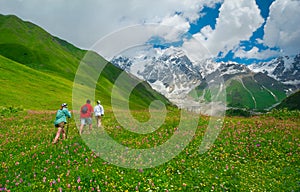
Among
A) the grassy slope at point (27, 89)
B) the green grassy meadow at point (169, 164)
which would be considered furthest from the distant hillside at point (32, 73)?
the green grassy meadow at point (169, 164)

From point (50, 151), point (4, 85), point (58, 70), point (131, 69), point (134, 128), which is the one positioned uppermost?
point (58, 70)

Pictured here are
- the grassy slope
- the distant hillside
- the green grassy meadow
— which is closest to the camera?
the green grassy meadow

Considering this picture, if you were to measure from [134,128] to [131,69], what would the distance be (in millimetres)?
5430

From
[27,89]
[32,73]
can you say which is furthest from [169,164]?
[32,73]

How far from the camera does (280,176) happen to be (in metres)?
12.4

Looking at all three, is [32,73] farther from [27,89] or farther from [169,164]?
[169,164]

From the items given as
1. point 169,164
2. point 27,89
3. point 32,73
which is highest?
point 32,73

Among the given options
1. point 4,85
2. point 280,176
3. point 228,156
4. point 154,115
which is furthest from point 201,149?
Result: point 4,85

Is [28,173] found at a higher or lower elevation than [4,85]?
lower

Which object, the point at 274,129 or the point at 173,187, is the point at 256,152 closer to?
the point at 274,129

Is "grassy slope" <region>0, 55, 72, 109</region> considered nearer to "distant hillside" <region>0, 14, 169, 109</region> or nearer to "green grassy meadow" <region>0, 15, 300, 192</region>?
"distant hillside" <region>0, 14, 169, 109</region>

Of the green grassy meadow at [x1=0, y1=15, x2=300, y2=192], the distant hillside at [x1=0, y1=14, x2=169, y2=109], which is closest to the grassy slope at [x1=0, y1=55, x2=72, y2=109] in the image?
the distant hillside at [x1=0, y1=14, x2=169, y2=109]

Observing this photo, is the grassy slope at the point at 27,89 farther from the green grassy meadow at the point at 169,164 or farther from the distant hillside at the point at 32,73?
the green grassy meadow at the point at 169,164

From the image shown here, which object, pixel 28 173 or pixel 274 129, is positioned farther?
pixel 274 129
